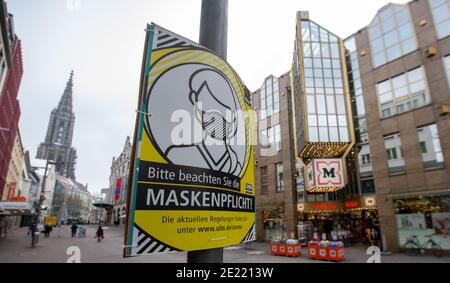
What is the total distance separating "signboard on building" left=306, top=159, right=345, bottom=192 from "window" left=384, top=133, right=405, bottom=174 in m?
3.84

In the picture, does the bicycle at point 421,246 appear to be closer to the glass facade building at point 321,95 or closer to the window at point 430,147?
the window at point 430,147

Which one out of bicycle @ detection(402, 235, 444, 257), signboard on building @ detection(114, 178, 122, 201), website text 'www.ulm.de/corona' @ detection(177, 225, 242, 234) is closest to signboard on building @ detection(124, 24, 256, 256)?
website text 'www.ulm.de/corona' @ detection(177, 225, 242, 234)

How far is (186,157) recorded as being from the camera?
1896 mm

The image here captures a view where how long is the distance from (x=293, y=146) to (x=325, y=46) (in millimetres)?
11518

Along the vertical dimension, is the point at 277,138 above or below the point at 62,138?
below

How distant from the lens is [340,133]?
25000 mm

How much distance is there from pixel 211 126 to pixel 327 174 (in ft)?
78.0

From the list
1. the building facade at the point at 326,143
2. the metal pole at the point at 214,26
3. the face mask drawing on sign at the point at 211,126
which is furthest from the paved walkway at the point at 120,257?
the metal pole at the point at 214,26

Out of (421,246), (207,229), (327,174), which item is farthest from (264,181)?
(207,229)

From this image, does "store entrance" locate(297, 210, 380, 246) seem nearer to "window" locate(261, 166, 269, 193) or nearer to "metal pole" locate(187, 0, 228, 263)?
"window" locate(261, 166, 269, 193)

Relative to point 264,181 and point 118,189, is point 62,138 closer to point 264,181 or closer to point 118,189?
point 118,189

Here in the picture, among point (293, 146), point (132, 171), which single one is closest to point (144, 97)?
point (132, 171)

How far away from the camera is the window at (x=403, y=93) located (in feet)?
68.7

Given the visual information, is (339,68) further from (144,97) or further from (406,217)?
(144,97)
